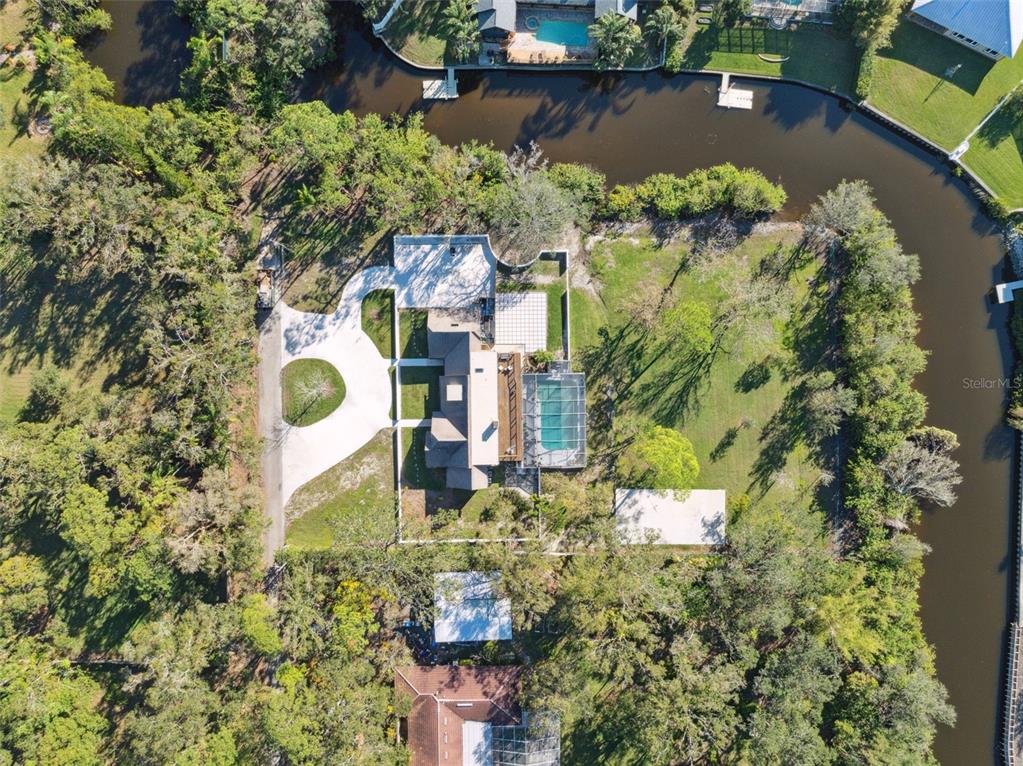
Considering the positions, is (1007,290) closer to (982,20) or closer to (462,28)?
(982,20)

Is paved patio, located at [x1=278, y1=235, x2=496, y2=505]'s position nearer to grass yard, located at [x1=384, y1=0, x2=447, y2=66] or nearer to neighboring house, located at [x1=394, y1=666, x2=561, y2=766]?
grass yard, located at [x1=384, y1=0, x2=447, y2=66]

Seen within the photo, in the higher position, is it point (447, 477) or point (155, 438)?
point (155, 438)

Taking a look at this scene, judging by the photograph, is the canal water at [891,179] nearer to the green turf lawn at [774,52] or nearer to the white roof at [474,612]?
the green turf lawn at [774,52]

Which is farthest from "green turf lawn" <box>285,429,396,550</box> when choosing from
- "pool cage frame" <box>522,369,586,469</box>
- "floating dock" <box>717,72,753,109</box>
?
"floating dock" <box>717,72,753,109</box>

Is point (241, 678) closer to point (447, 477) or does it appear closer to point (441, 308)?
point (447, 477)

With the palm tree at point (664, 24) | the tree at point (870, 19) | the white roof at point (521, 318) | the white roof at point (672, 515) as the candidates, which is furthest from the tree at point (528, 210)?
the tree at point (870, 19)

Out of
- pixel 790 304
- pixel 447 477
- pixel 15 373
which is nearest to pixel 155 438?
pixel 15 373

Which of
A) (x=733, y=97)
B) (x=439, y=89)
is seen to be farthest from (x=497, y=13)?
(x=733, y=97)
